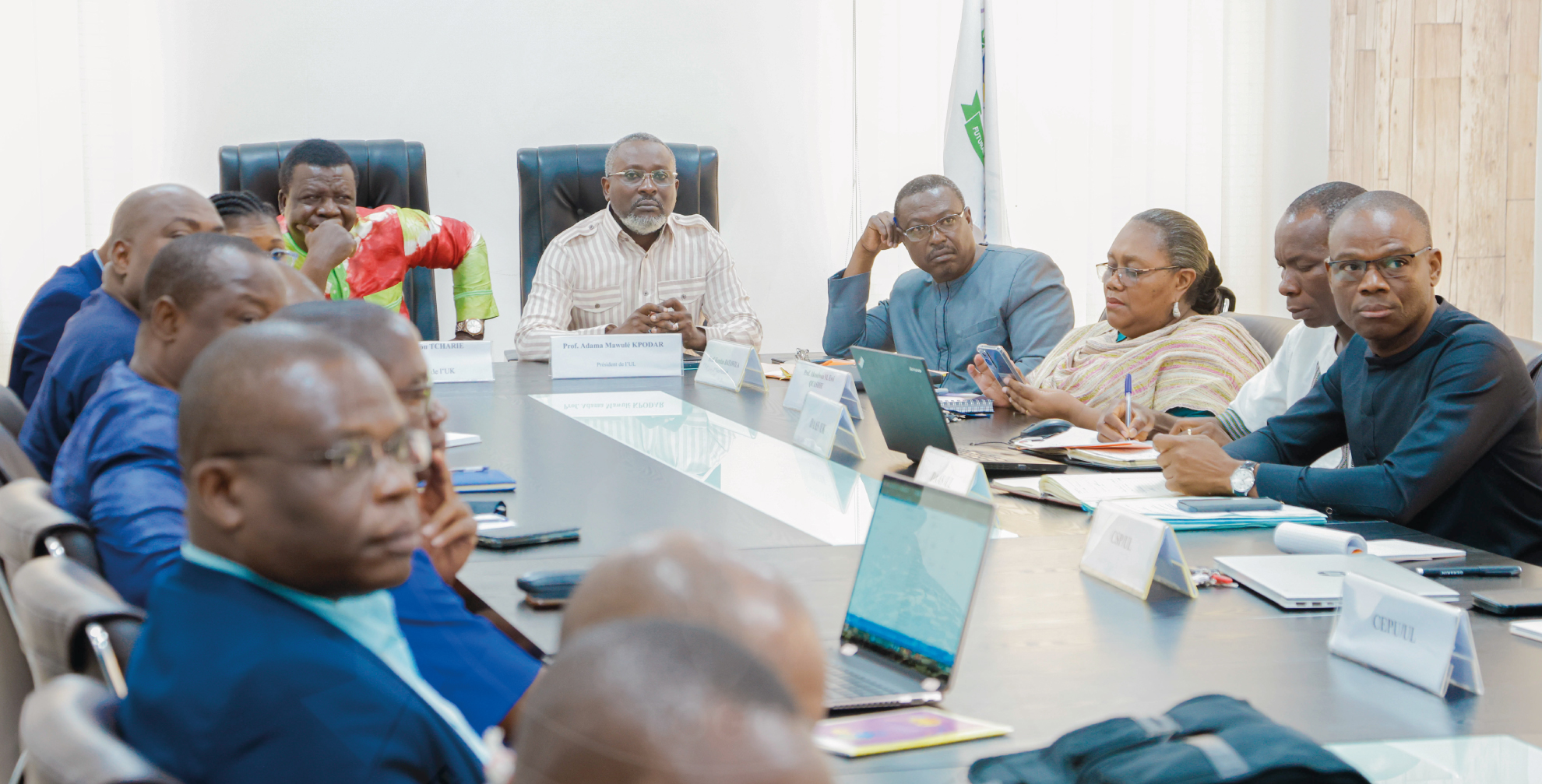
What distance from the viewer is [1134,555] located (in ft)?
4.47

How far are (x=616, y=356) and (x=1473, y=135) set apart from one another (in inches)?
125

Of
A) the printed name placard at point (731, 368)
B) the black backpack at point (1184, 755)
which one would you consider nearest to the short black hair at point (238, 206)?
the printed name placard at point (731, 368)

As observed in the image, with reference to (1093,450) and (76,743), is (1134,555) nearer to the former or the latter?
(1093,450)

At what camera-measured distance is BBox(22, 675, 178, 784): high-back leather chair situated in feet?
2.06

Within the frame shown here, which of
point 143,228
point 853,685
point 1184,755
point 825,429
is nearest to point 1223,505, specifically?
point 825,429

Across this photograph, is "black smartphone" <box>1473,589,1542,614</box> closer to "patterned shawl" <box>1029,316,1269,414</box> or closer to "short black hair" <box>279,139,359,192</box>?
"patterned shawl" <box>1029,316,1269,414</box>

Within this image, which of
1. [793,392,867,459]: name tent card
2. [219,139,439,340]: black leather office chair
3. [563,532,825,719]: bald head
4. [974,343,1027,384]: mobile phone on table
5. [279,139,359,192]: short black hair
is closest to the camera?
[563,532,825,719]: bald head

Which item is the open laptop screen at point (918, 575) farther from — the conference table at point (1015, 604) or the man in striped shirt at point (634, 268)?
the man in striped shirt at point (634, 268)

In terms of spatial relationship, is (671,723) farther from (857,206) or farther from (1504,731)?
(857,206)

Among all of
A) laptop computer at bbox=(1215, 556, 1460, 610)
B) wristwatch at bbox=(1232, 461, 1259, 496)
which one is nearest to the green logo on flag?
wristwatch at bbox=(1232, 461, 1259, 496)

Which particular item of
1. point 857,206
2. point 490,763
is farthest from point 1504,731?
point 857,206

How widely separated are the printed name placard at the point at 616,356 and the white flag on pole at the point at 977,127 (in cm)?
190

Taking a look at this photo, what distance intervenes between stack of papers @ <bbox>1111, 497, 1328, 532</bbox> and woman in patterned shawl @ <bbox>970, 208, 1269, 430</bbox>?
92cm

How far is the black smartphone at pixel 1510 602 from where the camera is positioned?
1.27 metres
